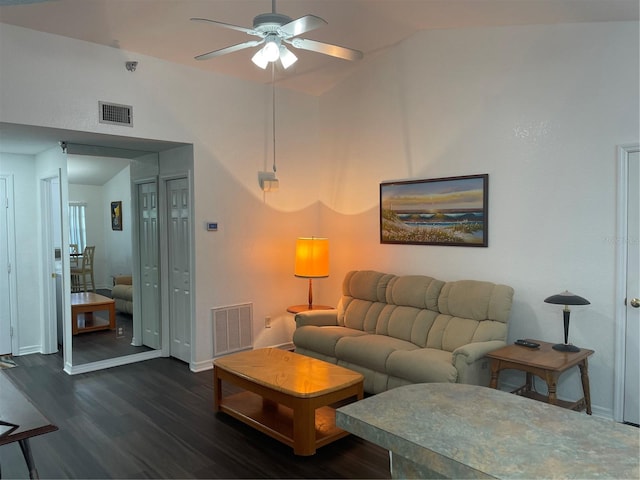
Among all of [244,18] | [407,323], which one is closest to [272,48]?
[244,18]

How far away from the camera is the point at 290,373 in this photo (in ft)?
11.3

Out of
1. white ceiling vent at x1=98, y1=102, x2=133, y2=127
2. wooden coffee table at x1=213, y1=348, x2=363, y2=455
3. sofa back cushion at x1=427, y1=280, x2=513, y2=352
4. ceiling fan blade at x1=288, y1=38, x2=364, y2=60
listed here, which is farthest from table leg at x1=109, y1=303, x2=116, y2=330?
ceiling fan blade at x1=288, y1=38, x2=364, y2=60

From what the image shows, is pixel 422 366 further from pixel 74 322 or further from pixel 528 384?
pixel 74 322

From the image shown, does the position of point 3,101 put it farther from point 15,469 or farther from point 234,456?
point 234,456

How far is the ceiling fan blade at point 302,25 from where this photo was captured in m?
2.47

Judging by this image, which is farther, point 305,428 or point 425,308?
point 425,308

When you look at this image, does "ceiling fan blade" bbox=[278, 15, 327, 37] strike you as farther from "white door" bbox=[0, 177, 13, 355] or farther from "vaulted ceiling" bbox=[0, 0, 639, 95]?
"white door" bbox=[0, 177, 13, 355]

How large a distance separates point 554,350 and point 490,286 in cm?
70

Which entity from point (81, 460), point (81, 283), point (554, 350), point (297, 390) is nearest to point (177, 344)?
point (81, 283)

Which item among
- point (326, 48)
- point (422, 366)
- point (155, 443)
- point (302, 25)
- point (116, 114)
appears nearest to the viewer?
point (302, 25)

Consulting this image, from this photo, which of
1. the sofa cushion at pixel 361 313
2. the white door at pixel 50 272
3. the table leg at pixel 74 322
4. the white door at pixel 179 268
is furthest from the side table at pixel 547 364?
the white door at pixel 50 272

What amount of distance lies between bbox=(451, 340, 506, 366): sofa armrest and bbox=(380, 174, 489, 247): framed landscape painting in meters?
1.00

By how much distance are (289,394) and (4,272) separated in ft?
13.0

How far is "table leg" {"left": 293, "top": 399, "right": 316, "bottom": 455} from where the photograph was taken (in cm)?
302
